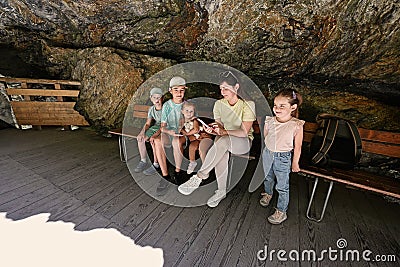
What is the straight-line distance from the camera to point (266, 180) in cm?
224

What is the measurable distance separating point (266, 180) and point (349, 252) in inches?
31.8

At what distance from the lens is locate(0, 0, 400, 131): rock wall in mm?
2133

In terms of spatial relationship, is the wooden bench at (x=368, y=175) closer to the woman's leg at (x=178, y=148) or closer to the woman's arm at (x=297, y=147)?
the woman's arm at (x=297, y=147)

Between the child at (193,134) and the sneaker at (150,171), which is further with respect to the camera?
the sneaker at (150,171)

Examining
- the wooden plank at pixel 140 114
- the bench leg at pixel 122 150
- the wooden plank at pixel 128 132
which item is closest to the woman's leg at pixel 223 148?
the wooden plank at pixel 128 132

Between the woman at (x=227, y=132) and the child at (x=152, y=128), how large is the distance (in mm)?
659

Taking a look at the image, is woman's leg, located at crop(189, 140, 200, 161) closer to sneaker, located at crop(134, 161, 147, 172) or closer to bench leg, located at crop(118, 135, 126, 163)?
sneaker, located at crop(134, 161, 147, 172)

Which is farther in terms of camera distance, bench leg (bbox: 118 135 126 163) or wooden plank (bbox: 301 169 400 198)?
bench leg (bbox: 118 135 126 163)

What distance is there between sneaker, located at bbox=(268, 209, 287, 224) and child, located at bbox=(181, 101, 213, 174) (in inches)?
31.9

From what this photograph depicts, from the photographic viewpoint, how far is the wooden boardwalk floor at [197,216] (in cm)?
172

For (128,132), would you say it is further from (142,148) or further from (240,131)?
(240,131)

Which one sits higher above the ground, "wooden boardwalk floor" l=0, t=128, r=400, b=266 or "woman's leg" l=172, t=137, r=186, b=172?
"woman's leg" l=172, t=137, r=186, b=172

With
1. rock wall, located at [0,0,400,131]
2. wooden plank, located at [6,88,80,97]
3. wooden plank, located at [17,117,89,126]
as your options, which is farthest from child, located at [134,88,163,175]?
wooden plank, located at [6,88,80,97]

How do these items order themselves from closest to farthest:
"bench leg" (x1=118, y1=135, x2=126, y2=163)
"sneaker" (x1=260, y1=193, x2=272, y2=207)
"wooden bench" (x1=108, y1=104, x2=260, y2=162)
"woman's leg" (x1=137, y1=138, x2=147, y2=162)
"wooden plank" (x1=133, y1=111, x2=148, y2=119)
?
"sneaker" (x1=260, y1=193, x2=272, y2=207) → "woman's leg" (x1=137, y1=138, x2=147, y2=162) → "wooden bench" (x1=108, y1=104, x2=260, y2=162) → "bench leg" (x1=118, y1=135, x2=126, y2=163) → "wooden plank" (x1=133, y1=111, x2=148, y2=119)
